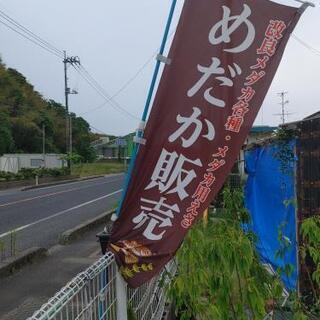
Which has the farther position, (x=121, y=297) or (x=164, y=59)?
(x=121, y=297)

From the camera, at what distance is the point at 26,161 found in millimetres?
57125

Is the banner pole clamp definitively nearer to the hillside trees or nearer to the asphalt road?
the asphalt road

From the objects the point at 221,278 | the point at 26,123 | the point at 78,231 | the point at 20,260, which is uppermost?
the point at 26,123

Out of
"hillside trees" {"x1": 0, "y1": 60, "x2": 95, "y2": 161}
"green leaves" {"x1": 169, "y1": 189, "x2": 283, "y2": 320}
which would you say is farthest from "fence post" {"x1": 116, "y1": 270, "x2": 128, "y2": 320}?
"hillside trees" {"x1": 0, "y1": 60, "x2": 95, "y2": 161}

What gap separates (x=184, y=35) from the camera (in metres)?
2.97

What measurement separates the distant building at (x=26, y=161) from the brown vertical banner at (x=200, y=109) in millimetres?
47107

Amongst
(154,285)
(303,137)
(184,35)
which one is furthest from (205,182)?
(303,137)

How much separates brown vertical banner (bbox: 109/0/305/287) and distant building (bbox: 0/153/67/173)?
47107 millimetres

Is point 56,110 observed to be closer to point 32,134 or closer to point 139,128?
point 32,134

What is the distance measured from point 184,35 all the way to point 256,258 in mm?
1331

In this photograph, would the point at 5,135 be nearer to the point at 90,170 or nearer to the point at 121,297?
the point at 90,170

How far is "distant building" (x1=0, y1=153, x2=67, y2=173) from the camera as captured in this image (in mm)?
51906

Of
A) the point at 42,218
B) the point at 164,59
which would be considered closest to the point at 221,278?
the point at 164,59

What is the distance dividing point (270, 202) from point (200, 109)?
486 cm
